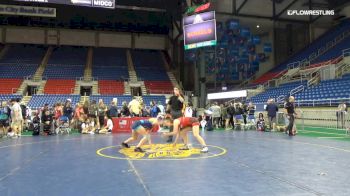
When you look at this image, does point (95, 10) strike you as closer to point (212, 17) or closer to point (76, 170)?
point (212, 17)

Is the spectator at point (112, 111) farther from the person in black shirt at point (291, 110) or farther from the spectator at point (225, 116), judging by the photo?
the person in black shirt at point (291, 110)

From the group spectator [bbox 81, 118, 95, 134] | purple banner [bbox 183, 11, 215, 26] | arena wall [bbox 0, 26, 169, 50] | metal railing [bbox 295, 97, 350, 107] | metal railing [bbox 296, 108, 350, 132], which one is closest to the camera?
spectator [bbox 81, 118, 95, 134]

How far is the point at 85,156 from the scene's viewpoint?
809cm

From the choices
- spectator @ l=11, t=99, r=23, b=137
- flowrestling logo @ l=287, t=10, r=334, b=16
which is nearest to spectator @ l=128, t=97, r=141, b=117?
spectator @ l=11, t=99, r=23, b=137

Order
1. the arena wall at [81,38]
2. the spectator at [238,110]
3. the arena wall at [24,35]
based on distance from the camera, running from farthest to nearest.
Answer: the arena wall at [81,38]
the arena wall at [24,35]
the spectator at [238,110]

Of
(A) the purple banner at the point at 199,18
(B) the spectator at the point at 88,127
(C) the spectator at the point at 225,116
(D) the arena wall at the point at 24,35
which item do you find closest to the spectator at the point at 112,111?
(B) the spectator at the point at 88,127

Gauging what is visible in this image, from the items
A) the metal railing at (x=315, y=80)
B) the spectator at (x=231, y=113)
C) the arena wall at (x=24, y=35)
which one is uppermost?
the arena wall at (x=24, y=35)

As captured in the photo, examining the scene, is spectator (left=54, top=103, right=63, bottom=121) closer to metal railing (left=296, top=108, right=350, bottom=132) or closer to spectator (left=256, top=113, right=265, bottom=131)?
spectator (left=256, top=113, right=265, bottom=131)

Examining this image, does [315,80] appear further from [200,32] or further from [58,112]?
[58,112]

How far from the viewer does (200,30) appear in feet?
77.7

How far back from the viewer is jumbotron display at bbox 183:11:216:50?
76.1ft

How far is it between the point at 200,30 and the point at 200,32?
15 cm

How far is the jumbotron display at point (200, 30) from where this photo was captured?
23.2 metres

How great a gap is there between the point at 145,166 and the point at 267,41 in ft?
106
